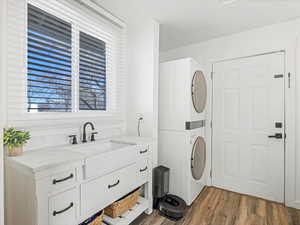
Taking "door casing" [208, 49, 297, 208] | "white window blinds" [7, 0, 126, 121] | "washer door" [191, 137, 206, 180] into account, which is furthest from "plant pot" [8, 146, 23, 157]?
"door casing" [208, 49, 297, 208]

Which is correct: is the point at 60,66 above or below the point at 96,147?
above

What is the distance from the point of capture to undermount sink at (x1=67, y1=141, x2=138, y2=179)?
129 centimetres

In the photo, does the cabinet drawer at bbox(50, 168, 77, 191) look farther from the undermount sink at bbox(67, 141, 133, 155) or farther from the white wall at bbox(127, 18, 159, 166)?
the white wall at bbox(127, 18, 159, 166)

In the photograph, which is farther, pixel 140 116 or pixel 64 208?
pixel 140 116

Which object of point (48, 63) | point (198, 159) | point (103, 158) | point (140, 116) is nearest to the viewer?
point (103, 158)

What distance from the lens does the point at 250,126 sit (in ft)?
8.23

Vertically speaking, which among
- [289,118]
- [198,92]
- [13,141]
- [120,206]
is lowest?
[120,206]

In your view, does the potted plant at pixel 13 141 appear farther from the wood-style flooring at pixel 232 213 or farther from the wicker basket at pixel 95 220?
the wood-style flooring at pixel 232 213

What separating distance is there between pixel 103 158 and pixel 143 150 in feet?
2.01

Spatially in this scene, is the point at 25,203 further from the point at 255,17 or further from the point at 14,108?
the point at 255,17

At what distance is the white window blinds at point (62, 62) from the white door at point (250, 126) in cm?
168

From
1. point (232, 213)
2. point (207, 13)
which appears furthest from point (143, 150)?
point (207, 13)

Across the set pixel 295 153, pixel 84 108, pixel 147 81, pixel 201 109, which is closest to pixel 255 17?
pixel 201 109

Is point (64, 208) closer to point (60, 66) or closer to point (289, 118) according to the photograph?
point (60, 66)
